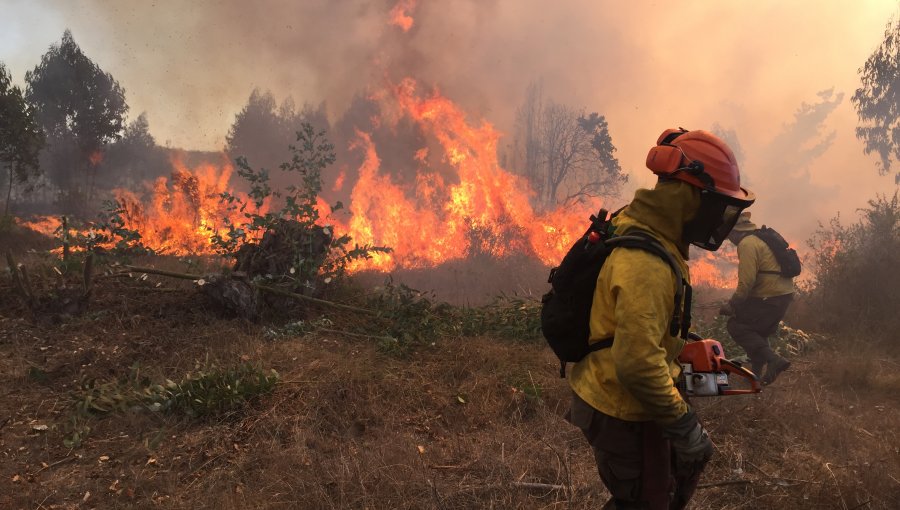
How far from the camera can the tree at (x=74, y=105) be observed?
2941cm

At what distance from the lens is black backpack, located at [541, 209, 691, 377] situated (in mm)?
1965

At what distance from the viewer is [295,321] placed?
6992 mm

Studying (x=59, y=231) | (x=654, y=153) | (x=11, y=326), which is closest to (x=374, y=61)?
(x=59, y=231)

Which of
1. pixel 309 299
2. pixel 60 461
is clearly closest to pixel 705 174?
pixel 60 461

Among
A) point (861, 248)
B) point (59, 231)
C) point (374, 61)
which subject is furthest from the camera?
point (374, 61)

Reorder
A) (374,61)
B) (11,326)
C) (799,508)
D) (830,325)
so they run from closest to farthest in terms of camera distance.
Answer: (799,508) < (11,326) < (830,325) < (374,61)

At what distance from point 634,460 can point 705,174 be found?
120cm

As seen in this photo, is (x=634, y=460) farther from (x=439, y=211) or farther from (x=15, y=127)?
(x=15, y=127)

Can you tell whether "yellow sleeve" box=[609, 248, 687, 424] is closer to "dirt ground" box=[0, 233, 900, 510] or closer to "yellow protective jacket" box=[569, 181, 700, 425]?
"yellow protective jacket" box=[569, 181, 700, 425]

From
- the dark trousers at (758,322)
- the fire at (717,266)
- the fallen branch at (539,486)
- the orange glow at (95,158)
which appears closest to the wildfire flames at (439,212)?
the fire at (717,266)

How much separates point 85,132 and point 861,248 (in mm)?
36509

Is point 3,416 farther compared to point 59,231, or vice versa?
point 59,231

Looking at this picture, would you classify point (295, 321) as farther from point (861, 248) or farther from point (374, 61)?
point (374, 61)

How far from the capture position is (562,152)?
27625mm
